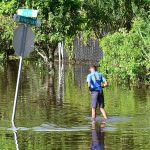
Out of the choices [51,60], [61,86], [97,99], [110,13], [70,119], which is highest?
[110,13]

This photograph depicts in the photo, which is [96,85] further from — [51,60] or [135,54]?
[51,60]

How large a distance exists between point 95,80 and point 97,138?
4.00 metres

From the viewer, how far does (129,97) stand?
2338cm

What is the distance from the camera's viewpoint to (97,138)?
45.8 ft

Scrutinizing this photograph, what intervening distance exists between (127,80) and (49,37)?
27.3ft

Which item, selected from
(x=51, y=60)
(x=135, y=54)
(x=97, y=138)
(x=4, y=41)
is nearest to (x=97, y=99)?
(x=97, y=138)

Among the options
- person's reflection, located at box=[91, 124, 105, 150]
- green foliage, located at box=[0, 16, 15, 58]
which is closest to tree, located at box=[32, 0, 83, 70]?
green foliage, located at box=[0, 16, 15, 58]

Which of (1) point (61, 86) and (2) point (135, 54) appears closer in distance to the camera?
(2) point (135, 54)

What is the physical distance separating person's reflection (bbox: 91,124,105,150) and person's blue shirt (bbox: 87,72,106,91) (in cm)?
178

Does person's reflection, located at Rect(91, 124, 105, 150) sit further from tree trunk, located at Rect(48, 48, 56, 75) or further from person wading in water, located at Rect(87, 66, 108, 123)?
tree trunk, located at Rect(48, 48, 56, 75)

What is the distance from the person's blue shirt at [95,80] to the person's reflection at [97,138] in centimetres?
178

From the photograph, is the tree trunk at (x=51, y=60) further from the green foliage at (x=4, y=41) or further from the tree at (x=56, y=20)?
the green foliage at (x=4, y=41)

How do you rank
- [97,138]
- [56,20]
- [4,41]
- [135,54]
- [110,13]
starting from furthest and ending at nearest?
[4,41] < [110,13] < [56,20] < [135,54] < [97,138]

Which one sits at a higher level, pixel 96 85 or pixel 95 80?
pixel 95 80
